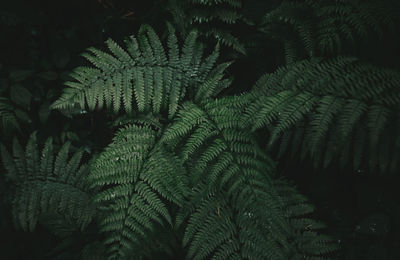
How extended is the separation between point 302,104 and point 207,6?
1273 millimetres

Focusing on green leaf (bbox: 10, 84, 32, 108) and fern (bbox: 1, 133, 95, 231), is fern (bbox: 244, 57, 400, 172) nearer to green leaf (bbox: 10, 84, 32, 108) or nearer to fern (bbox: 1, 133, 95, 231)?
fern (bbox: 1, 133, 95, 231)

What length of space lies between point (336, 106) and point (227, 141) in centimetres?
77

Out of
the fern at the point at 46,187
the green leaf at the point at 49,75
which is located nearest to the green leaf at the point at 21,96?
the green leaf at the point at 49,75

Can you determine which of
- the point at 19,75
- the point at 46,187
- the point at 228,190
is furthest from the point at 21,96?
the point at 228,190

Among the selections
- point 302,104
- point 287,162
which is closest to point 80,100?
point 302,104

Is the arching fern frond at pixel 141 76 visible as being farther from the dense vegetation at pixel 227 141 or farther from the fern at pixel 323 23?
the fern at pixel 323 23

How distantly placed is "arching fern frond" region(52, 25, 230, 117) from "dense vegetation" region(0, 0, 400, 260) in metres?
0.01

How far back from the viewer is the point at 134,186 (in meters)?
2.27

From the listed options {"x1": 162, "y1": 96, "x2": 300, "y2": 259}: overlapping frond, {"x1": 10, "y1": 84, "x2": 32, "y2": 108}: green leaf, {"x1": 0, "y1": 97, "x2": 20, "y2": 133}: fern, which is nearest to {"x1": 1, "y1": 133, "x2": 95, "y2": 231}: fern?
{"x1": 0, "y1": 97, "x2": 20, "y2": 133}: fern

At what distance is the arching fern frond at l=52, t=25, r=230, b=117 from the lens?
235 cm

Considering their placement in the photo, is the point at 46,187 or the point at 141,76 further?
the point at 46,187

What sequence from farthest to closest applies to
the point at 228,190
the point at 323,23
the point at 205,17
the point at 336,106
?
the point at 205,17, the point at 323,23, the point at 228,190, the point at 336,106

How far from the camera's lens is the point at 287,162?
9.05 feet

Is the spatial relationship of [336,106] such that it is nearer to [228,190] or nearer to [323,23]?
[323,23]
